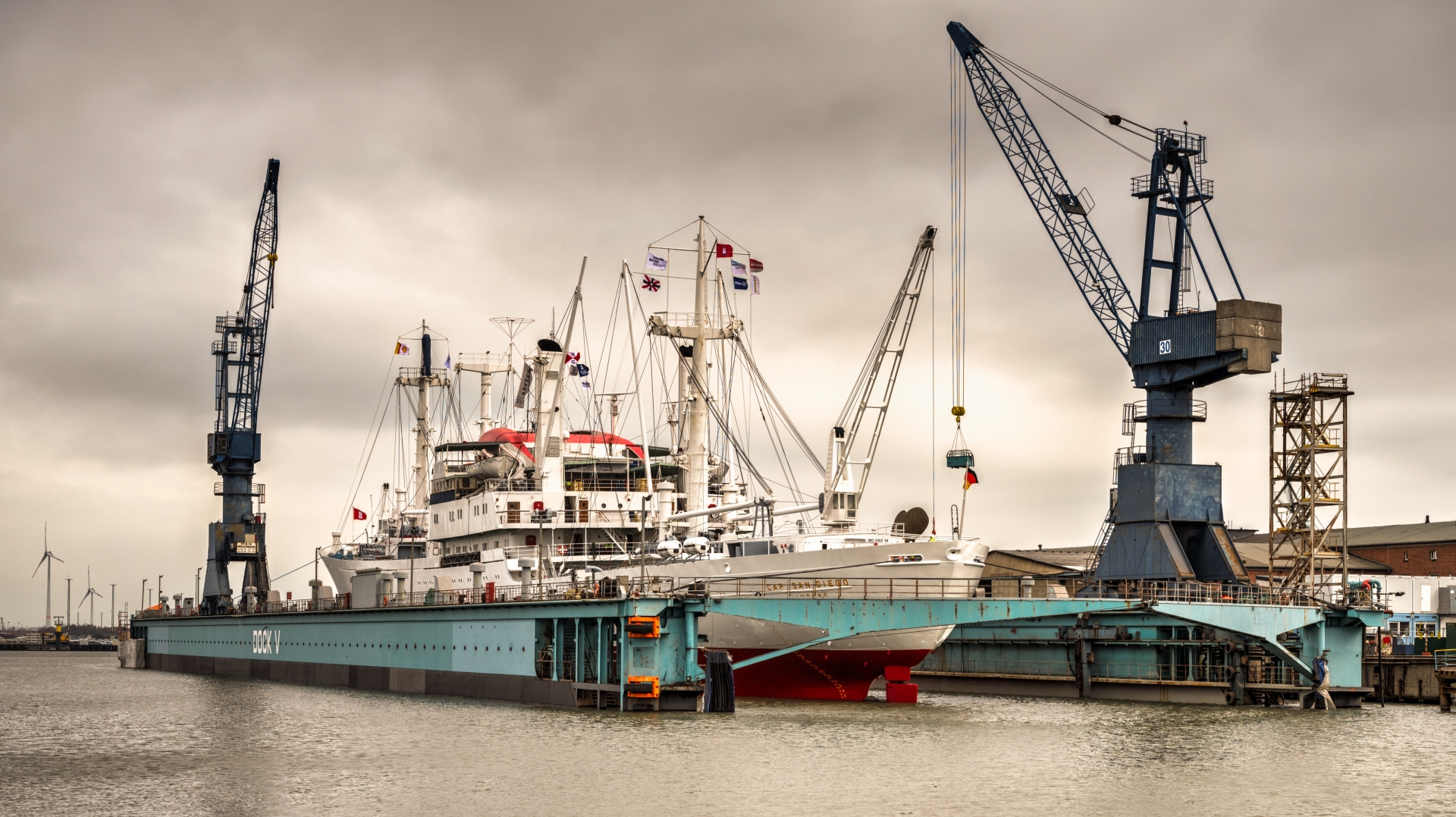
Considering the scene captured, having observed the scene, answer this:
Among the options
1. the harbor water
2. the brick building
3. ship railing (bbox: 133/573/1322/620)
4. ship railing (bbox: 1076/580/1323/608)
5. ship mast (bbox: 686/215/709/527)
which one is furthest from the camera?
the brick building

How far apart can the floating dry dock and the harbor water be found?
197cm

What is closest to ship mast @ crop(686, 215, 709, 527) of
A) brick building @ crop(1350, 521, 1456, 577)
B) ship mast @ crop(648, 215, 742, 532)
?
ship mast @ crop(648, 215, 742, 532)

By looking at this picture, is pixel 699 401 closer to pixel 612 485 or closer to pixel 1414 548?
pixel 612 485

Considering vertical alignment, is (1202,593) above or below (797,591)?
below

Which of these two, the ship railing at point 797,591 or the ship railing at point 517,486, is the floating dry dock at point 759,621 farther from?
the ship railing at point 517,486

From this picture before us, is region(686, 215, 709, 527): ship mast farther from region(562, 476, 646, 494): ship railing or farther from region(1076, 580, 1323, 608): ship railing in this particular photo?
region(1076, 580, 1323, 608): ship railing

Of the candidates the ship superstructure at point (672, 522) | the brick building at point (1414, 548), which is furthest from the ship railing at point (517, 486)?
the brick building at point (1414, 548)

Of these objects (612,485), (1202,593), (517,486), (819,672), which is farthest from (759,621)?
(517,486)

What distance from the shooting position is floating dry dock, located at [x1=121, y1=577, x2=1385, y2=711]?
52000mm

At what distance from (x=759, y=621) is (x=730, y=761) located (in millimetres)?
16657

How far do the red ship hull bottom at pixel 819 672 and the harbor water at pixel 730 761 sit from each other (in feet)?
4.15

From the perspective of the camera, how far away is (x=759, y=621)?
56.5 metres

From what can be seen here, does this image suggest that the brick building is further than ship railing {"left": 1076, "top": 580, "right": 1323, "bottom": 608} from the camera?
Yes

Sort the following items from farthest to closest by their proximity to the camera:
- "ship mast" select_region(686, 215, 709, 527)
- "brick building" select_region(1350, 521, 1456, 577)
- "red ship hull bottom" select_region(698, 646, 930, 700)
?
1. "brick building" select_region(1350, 521, 1456, 577)
2. "ship mast" select_region(686, 215, 709, 527)
3. "red ship hull bottom" select_region(698, 646, 930, 700)
